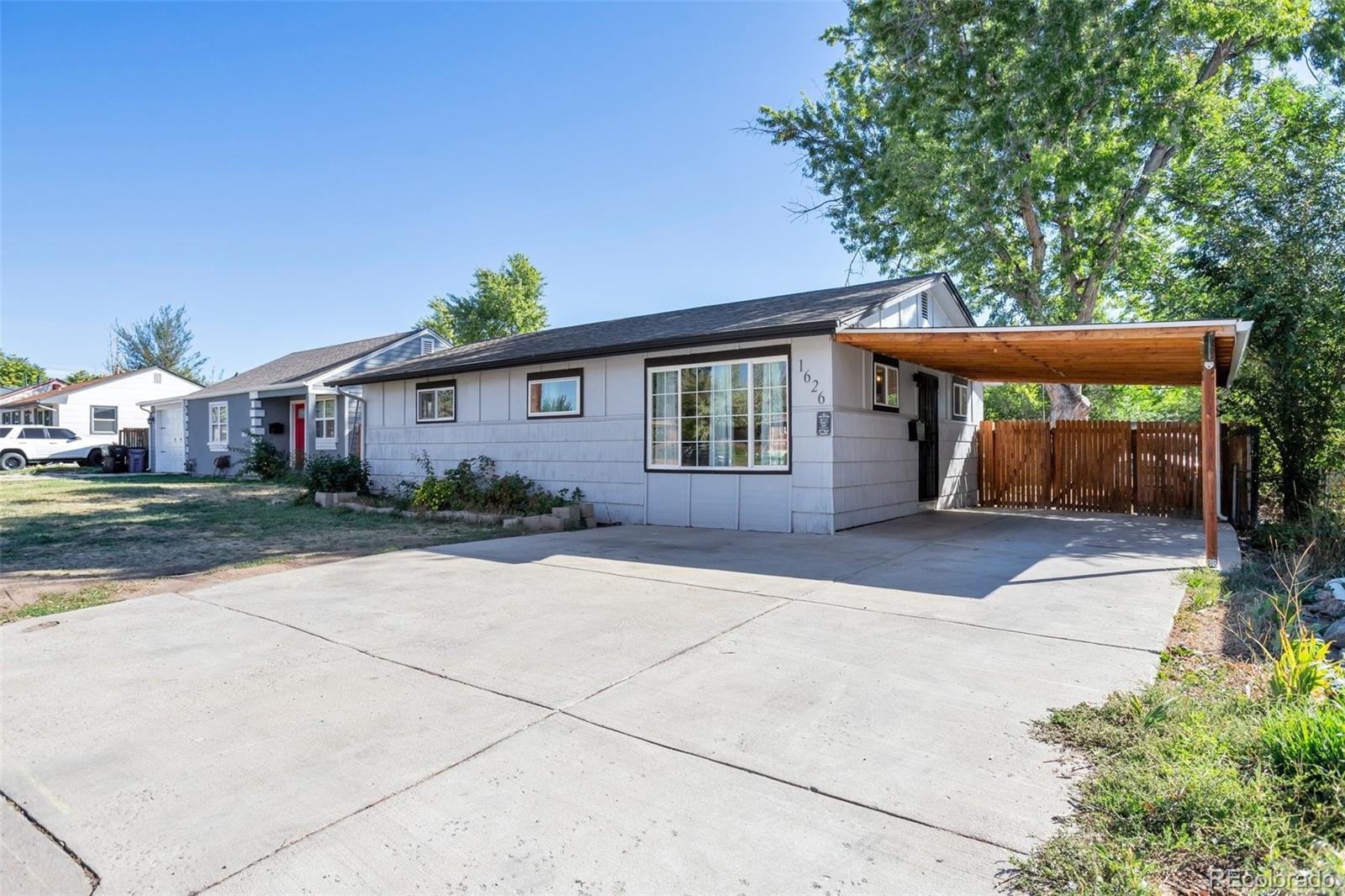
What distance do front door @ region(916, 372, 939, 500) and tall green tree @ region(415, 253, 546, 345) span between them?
2868 centimetres

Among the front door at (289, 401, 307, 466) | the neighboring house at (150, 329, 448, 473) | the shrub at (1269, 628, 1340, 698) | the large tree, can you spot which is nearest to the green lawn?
the neighboring house at (150, 329, 448, 473)

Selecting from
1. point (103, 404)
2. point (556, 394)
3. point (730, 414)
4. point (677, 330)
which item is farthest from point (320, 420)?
point (103, 404)

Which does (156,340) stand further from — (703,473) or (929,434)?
Answer: (929,434)

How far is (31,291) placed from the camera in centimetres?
3077

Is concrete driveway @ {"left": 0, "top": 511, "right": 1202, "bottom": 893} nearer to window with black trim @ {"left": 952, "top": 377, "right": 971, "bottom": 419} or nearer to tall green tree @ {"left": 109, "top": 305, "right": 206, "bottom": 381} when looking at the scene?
window with black trim @ {"left": 952, "top": 377, "right": 971, "bottom": 419}

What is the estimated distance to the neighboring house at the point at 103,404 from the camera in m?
28.1

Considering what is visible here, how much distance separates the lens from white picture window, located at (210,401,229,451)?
70.2ft

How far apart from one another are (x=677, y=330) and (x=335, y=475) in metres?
8.22

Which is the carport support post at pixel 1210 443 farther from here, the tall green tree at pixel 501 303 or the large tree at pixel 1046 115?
the tall green tree at pixel 501 303

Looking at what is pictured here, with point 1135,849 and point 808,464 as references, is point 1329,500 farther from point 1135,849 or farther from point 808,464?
point 1135,849

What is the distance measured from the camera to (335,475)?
13.9m

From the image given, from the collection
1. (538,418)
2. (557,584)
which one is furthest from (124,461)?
(557,584)

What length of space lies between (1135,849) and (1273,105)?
761 inches

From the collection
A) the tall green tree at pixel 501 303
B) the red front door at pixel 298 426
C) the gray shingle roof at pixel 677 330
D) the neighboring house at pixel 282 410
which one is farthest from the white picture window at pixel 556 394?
the tall green tree at pixel 501 303
